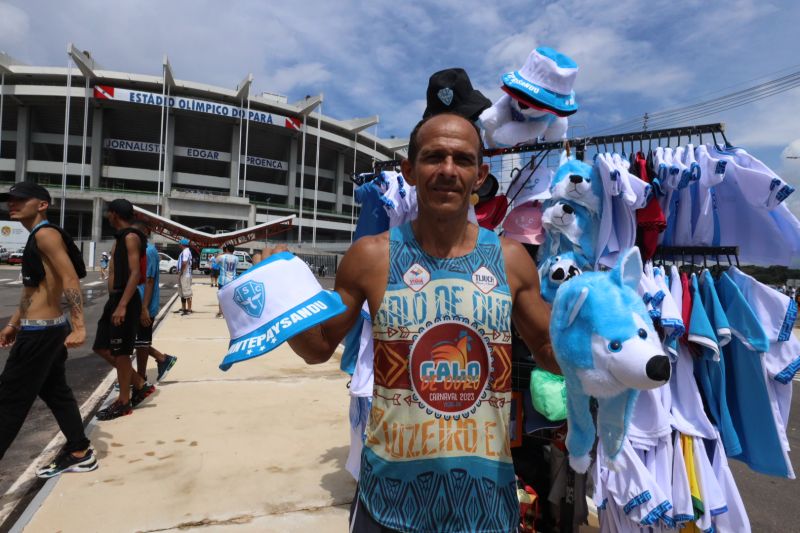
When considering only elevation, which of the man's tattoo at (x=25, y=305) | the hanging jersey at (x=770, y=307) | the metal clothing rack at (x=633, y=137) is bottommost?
the man's tattoo at (x=25, y=305)

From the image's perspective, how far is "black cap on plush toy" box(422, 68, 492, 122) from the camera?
2.67 m

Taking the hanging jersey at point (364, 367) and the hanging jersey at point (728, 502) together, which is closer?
the hanging jersey at point (728, 502)

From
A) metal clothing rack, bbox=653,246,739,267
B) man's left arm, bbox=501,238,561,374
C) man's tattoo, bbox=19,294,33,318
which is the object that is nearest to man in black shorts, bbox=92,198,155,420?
man's tattoo, bbox=19,294,33,318

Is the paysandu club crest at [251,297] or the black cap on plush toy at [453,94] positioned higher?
the black cap on plush toy at [453,94]

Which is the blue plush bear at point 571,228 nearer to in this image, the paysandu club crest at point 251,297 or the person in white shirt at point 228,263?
the paysandu club crest at point 251,297

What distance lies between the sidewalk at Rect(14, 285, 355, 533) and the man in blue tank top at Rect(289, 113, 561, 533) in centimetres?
167

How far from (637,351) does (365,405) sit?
5.65ft

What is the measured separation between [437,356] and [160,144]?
4309cm

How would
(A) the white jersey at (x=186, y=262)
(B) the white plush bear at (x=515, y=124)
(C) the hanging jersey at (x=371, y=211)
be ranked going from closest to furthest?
1. (B) the white plush bear at (x=515, y=124)
2. (C) the hanging jersey at (x=371, y=211)
3. (A) the white jersey at (x=186, y=262)

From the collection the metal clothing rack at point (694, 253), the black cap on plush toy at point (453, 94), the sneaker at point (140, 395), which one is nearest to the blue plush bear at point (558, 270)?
the metal clothing rack at point (694, 253)

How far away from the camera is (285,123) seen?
4075 cm

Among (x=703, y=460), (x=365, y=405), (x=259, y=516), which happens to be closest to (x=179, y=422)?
(x=259, y=516)

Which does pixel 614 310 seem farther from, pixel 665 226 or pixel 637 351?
pixel 665 226

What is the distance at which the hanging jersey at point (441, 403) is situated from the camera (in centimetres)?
130
